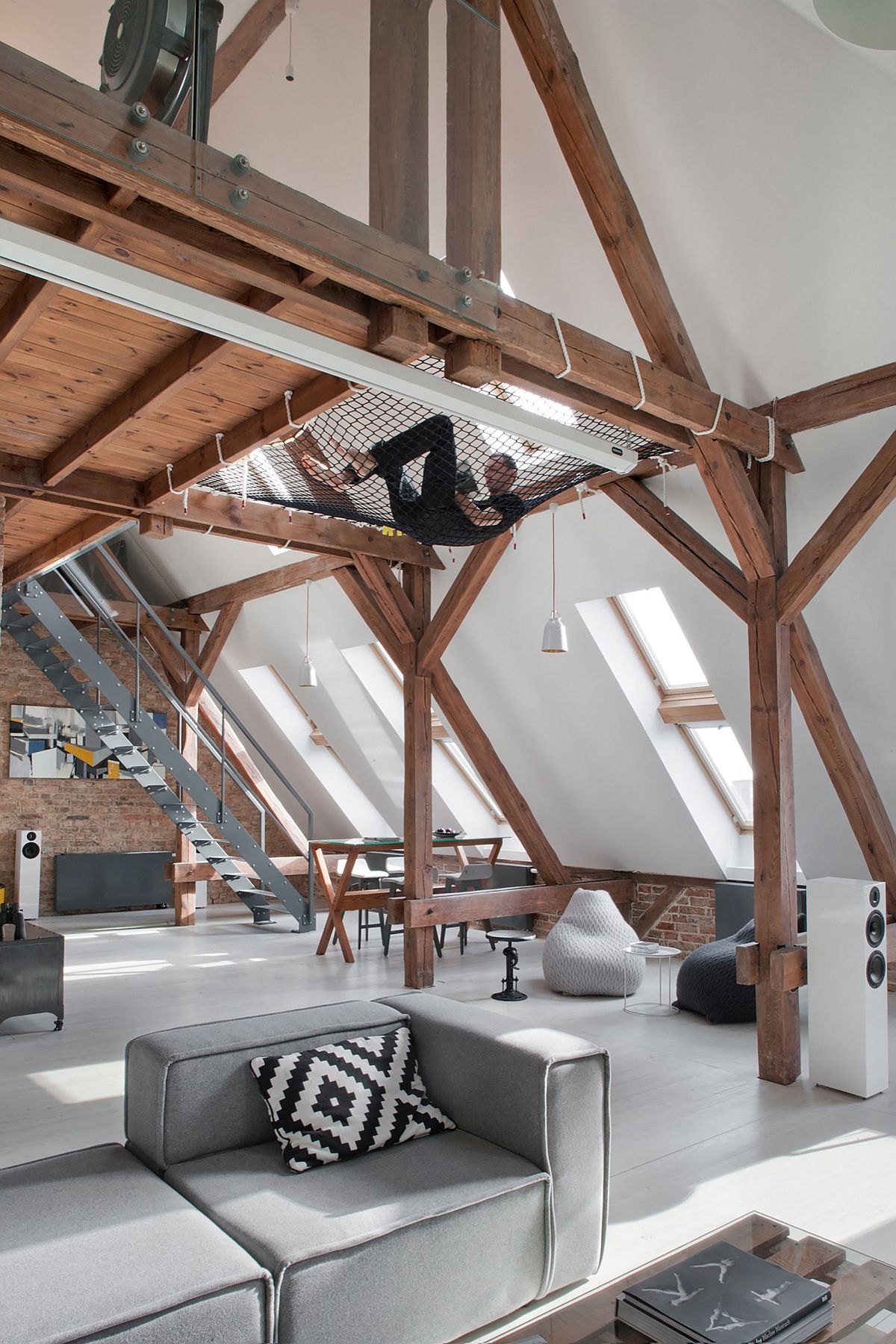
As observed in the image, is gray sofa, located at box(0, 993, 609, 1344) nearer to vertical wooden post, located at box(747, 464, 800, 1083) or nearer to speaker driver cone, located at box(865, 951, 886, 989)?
vertical wooden post, located at box(747, 464, 800, 1083)

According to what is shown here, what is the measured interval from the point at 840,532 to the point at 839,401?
2.12ft

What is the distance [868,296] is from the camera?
4.64m

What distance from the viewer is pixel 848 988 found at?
5.03 metres

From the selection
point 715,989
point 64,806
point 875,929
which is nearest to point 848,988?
point 875,929

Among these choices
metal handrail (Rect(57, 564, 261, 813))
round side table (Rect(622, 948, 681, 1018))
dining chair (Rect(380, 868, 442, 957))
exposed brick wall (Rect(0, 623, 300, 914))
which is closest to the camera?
round side table (Rect(622, 948, 681, 1018))

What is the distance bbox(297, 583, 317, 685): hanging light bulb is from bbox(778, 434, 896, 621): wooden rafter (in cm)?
460

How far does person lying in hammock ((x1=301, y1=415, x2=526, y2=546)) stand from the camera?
4.50m

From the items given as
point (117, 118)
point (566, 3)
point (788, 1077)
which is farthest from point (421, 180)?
point (788, 1077)

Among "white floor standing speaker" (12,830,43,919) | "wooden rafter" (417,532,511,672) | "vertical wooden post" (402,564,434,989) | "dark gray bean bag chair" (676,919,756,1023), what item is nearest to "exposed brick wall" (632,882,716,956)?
"dark gray bean bag chair" (676,919,756,1023)

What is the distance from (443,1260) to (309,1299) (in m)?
0.40

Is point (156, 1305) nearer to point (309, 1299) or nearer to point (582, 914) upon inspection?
point (309, 1299)

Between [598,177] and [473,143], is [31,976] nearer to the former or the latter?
[473,143]

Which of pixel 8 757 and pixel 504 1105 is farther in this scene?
pixel 8 757

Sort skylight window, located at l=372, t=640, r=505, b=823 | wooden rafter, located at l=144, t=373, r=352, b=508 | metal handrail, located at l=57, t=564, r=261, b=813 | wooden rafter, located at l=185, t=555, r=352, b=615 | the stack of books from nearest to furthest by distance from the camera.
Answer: the stack of books → wooden rafter, located at l=144, t=373, r=352, b=508 → wooden rafter, located at l=185, t=555, r=352, b=615 → metal handrail, located at l=57, t=564, r=261, b=813 → skylight window, located at l=372, t=640, r=505, b=823
